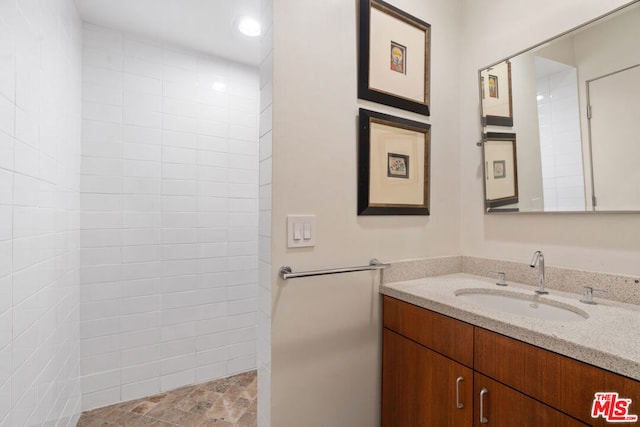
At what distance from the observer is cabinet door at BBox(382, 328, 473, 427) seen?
1.05 meters

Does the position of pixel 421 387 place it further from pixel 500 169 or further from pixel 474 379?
pixel 500 169

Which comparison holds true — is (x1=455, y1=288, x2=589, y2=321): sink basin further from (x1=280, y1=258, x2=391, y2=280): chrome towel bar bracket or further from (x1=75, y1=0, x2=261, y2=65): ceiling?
(x1=75, y1=0, x2=261, y2=65): ceiling

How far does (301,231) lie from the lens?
1218 mm

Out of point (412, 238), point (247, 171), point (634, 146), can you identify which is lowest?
point (412, 238)

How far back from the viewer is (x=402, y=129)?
1471mm

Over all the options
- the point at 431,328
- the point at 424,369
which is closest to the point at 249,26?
the point at 431,328

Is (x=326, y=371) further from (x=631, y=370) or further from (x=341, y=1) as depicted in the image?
(x=341, y=1)

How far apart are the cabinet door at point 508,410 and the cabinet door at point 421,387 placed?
0.04 m

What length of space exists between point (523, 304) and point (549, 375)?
516 mm

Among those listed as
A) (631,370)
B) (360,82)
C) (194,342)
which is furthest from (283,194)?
(194,342)

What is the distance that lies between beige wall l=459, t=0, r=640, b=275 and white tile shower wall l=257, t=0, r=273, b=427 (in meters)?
1.16

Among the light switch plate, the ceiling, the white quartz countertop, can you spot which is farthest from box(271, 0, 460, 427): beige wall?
the ceiling

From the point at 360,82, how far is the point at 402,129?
0.31 meters

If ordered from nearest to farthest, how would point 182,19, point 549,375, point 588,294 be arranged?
1. point 549,375
2. point 588,294
3. point 182,19
